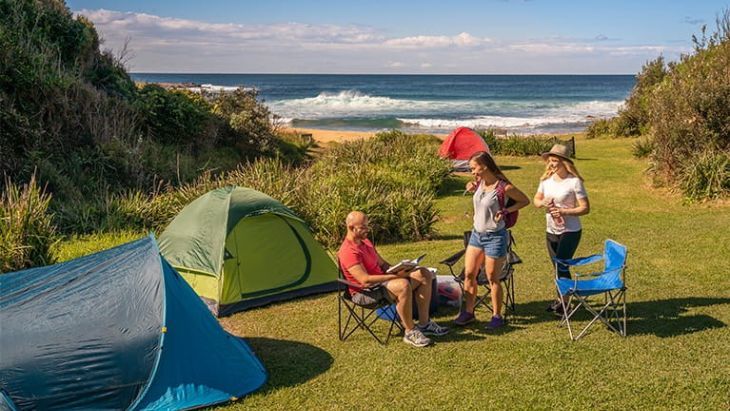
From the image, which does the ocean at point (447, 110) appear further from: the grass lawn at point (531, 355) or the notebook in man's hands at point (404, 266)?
the notebook in man's hands at point (404, 266)

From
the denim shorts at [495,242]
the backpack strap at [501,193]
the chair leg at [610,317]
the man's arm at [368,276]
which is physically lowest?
the chair leg at [610,317]

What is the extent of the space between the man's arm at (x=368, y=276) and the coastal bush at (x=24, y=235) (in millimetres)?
4600

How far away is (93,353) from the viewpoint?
489cm

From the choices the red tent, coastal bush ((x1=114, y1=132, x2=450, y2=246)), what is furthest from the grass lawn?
the red tent

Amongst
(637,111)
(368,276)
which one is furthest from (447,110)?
(368,276)

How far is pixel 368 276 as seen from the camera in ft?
20.1

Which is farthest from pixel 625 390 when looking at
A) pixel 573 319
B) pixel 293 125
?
pixel 293 125

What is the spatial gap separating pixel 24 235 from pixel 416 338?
534 centimetres

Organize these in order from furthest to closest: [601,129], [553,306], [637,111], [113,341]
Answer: [601,129] < [637,111] < [553,306] < [113,341]

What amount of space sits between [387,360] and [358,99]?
218 feet

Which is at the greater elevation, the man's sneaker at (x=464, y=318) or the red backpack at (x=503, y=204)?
the red backpack at (x=503, y=204)

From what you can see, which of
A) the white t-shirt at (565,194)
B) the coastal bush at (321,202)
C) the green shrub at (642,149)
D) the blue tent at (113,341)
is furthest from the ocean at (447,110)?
the blue tent at (113,341)

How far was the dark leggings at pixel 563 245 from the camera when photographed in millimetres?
6715

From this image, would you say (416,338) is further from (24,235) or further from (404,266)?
(24,235)
